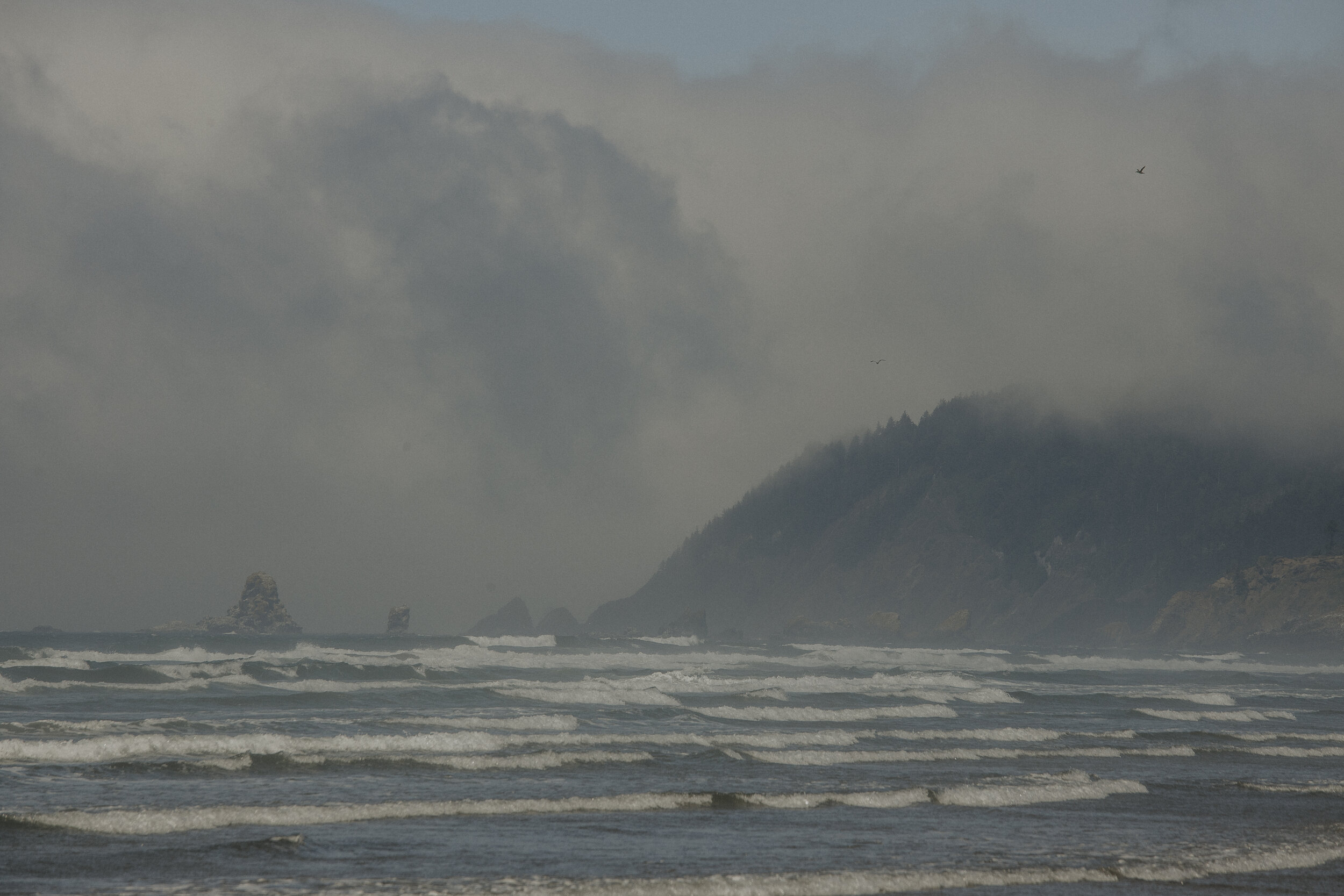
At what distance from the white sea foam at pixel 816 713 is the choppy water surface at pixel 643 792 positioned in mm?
147

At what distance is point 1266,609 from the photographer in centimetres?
15512

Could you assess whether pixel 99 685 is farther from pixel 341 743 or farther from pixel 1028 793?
pixel 1028 793

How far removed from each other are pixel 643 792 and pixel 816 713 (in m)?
16.0

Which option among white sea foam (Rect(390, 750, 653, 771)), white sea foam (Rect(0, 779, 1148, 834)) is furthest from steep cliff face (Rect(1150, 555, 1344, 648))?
Answer: white sea foam (Rect(390, 750, 653, 771))

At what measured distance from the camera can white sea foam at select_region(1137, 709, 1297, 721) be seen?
113ft

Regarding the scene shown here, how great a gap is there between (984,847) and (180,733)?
58.7 ft

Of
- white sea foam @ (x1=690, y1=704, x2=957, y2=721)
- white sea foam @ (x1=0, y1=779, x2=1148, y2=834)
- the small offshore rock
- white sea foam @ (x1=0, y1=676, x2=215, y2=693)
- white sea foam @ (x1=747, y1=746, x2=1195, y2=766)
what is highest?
white sea foam @ (x1=0, y1=779, x2=1148, y2=834)

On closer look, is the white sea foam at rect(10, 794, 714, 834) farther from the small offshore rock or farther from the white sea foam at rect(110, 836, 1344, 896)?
the small offshore rock

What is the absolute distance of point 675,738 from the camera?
24.2 metres

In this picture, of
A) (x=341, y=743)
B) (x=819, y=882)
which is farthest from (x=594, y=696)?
(x=819, y=882)

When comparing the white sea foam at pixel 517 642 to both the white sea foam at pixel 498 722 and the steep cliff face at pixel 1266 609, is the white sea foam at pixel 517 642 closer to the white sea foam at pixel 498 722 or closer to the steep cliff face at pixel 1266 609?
the white sea foam at pixel 498 722

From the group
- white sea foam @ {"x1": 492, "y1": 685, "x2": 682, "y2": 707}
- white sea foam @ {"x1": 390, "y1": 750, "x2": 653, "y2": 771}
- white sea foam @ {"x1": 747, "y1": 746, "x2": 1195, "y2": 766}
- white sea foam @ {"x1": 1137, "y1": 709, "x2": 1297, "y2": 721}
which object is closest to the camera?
white sea foam @ {"x1": 390, "y1": 750, "x2": 653, "y2": 771}

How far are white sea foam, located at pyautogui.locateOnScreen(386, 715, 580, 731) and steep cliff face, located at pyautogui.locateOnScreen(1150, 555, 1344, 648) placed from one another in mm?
137794

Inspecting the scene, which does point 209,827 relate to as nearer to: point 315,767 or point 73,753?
point 315,767
